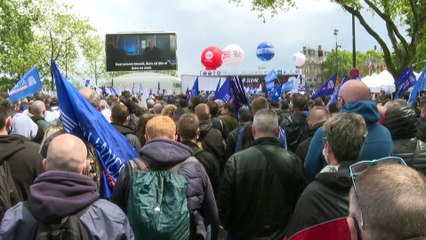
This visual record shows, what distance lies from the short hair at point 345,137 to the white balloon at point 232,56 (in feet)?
116

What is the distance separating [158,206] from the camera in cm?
370

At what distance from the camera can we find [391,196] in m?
1.50

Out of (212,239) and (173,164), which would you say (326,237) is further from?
(212,239)

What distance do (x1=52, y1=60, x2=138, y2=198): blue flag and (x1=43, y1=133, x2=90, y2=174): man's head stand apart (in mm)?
1218

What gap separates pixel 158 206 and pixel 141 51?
149 ft

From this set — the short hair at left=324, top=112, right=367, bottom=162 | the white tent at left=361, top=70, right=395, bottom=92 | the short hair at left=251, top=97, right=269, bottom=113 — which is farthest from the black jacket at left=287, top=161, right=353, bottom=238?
the white tent at left=361, top=70, right=395, bottom=92

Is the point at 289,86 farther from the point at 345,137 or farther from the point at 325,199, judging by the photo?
the point at 325,199

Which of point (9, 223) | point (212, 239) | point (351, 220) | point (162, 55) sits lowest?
point (212, 239)

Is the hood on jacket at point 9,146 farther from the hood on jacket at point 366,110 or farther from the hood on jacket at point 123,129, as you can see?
the hood on jacket at point 366,110

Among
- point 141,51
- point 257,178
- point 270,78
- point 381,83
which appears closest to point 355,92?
point 257,178

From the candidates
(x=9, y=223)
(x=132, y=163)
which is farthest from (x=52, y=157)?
(x=132, y=163)

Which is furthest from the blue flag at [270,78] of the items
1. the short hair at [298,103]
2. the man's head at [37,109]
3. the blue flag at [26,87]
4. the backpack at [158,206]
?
the backpack at [158,206]

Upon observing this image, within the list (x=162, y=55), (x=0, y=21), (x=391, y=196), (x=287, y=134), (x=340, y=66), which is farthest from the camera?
(x=340, y=66)

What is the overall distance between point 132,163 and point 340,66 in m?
144
